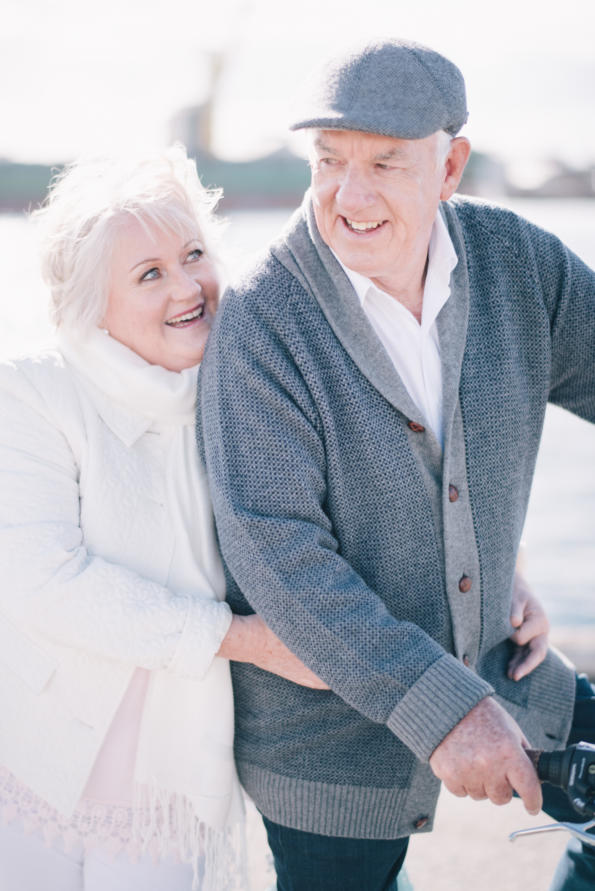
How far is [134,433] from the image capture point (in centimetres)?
189

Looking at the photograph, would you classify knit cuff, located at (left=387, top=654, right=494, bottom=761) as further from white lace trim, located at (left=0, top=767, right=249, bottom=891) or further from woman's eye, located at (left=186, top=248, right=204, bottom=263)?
woman's eye, located at (left=186, top=248, right=204, bottom=263)

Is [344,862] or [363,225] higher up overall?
[363,225]

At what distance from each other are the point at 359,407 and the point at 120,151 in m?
0.74

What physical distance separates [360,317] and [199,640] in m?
0.62

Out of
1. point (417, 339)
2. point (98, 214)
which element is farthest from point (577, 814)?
point (98, 214)

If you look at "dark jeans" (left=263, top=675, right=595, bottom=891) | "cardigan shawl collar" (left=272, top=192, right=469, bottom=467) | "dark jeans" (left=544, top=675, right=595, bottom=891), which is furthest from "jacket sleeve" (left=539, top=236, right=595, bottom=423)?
"dark jeans" (left=263, top=675, right=595, bottom=891)

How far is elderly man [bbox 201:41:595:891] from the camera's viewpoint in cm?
160

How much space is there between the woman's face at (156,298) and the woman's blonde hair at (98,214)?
0.07 ft

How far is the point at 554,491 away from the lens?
6.39m

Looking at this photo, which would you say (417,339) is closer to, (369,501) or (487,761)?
(369,501)

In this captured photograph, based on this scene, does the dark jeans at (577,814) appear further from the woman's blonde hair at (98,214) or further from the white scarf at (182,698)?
the woman's blonde hair at (98,214)

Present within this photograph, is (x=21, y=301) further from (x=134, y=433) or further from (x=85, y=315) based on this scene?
(x=134, y=433)

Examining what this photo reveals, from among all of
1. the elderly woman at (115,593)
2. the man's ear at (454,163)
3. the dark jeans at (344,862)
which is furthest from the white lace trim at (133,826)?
the man's ear at (454,163)

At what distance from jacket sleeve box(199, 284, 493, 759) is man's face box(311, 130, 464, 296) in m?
0.20
